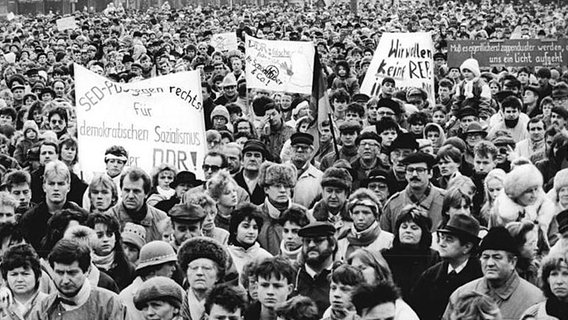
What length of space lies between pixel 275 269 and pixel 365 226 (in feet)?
5.13

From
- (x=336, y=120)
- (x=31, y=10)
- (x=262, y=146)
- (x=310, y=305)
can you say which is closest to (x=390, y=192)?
(x=262, y=146)

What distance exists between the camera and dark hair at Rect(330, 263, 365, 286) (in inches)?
332

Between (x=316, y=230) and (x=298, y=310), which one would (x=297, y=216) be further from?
(x=298, y=310)

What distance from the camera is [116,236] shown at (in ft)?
33.6

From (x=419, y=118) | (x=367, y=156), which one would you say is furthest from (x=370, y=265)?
(x=419, y=118)

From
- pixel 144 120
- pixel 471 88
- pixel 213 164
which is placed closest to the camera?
pixel 213 164

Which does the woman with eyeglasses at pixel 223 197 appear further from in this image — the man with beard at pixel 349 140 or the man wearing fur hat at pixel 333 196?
the man with beard at pixel 349 140

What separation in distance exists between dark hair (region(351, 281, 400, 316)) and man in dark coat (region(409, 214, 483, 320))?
1.51 meters

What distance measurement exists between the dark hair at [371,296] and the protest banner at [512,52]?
1498 cm

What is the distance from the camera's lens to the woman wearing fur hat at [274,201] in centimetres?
1134

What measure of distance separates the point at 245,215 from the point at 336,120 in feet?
25.0

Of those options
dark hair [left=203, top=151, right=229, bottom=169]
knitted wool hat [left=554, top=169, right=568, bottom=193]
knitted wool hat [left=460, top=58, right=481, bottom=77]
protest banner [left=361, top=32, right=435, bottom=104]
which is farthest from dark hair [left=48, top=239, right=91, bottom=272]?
knitted wool hat [left=460, top=58, right=481, bottom=77]

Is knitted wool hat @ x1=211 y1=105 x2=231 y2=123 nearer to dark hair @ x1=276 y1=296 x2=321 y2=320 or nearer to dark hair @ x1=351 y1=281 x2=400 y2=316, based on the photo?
dark hair @ x1=276 y1=296 x2=321 y2=320

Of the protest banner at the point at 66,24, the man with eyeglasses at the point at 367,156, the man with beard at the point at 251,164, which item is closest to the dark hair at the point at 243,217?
the man with beard at the point at 251,164
